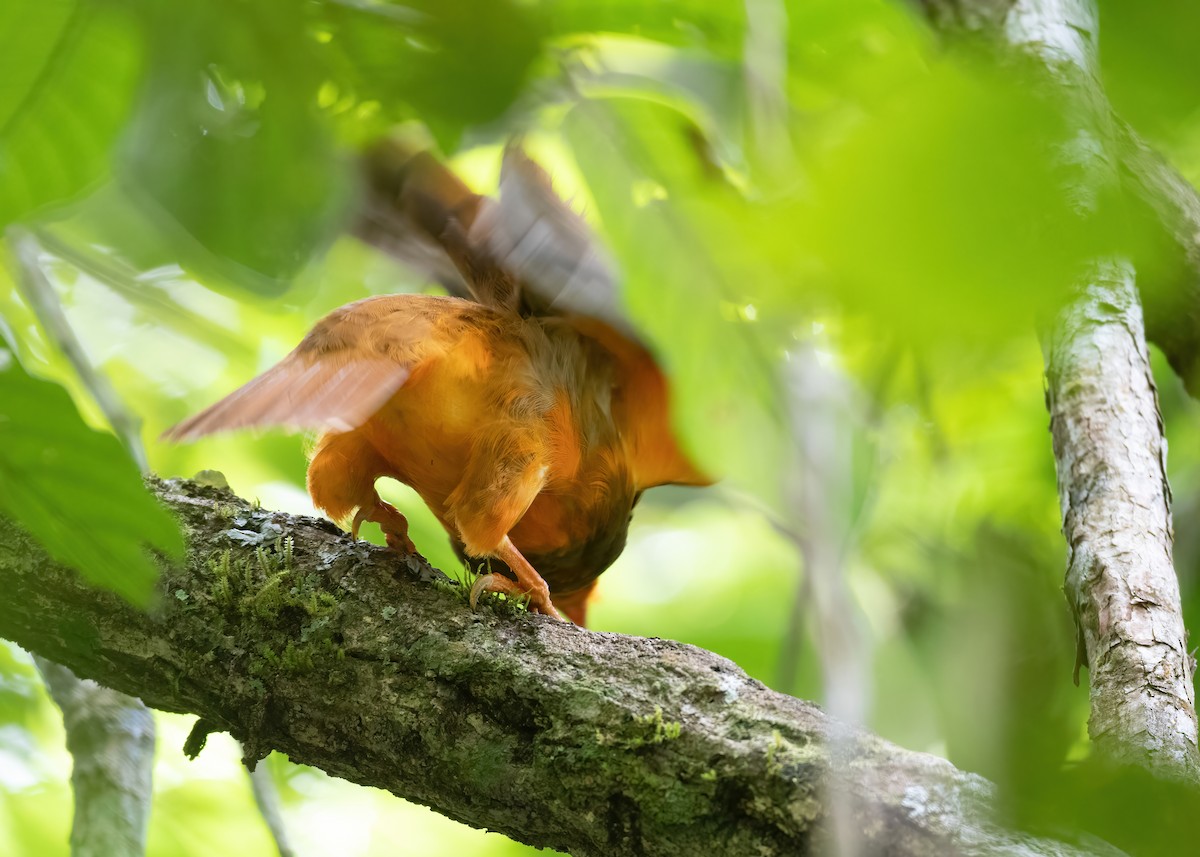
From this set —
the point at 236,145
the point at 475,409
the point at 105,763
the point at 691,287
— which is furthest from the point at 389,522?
the point at 691,287

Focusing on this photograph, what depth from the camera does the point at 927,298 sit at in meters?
0.40

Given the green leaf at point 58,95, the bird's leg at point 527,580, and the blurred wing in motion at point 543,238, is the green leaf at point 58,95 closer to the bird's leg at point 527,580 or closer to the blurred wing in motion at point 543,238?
the blurred wing in motion at point 543,238

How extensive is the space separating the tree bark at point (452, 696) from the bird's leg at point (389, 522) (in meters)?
0.15

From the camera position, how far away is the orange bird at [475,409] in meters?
2.09

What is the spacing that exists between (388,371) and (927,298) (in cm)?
190

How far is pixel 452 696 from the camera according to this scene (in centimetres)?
194

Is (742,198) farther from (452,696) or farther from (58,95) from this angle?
(452,696)

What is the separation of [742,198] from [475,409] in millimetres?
1831

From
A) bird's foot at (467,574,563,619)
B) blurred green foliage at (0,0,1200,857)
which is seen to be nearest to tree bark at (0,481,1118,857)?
bird's foot at (467,574,563,619)

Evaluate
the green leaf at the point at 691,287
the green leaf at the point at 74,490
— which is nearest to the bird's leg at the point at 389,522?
the green leaf at the point at 74,490

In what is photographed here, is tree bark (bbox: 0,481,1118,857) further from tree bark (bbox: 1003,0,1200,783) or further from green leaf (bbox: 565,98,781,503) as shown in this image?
green leaf (bbox: 565,98,781,503)

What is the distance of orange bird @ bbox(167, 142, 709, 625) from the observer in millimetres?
2092

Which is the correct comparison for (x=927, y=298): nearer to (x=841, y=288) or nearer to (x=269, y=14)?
(x=841, y=288)

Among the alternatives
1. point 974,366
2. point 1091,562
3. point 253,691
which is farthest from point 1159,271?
point 253,691
